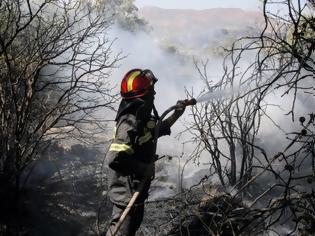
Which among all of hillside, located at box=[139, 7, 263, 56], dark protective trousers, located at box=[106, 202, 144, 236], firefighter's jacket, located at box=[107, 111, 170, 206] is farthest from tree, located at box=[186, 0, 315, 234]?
hillside, located at box=[139, 7, 263, 56]

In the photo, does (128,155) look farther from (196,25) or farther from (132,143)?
(196,25)

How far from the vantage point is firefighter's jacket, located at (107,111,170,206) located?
3295 millimetres

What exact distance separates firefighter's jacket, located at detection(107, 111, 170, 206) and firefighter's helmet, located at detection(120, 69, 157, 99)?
0.73 ft

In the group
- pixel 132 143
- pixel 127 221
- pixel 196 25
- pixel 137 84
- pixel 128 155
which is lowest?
pixel 127 221

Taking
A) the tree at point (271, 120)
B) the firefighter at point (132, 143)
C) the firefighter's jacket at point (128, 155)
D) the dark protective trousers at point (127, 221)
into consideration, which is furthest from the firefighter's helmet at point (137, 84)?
the dark protective trousers at point (127, 221)

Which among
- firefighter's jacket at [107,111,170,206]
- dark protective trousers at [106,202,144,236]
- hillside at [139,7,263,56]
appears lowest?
dark protective trousers at [106,202,144,236]

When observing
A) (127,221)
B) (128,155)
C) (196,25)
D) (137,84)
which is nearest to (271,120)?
(128,155)

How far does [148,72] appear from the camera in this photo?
12.0 ft

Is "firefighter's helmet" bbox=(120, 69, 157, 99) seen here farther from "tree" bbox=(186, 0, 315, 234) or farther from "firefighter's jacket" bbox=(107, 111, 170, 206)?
"tree" bbox=(186, 0, 315, 234)

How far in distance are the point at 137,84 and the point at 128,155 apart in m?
0.70

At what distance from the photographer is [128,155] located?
3.30 m

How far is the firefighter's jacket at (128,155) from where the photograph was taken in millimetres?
3295

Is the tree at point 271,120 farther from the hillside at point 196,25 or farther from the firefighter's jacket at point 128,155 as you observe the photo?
the hillside at point 196,25

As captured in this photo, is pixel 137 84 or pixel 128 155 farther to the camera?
pixel 137 84
